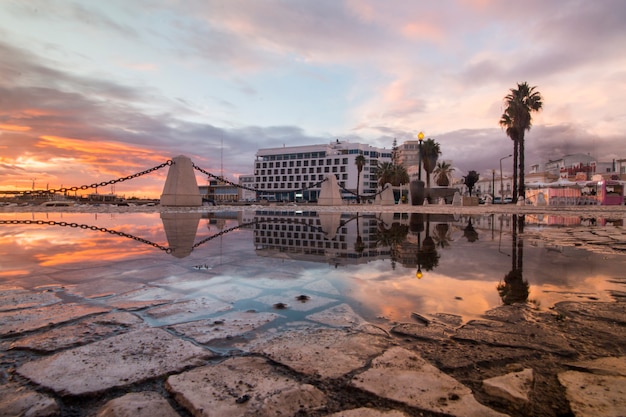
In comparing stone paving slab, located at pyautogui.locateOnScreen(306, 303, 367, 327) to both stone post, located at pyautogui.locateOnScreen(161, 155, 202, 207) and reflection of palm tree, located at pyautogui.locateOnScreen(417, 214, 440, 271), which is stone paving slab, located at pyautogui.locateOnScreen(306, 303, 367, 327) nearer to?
reflection of palm tree, located at pyautogui.locateOnScreen(417, 214, 440, 271)

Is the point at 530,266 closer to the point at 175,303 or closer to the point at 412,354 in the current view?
the point at 412,354

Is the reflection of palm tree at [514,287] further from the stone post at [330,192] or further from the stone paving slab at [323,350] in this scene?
the stone post at [330,192]

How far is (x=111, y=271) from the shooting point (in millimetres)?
4469

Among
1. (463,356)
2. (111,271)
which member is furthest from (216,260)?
(463,356)

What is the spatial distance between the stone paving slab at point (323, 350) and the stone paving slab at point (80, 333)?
1.15 metres

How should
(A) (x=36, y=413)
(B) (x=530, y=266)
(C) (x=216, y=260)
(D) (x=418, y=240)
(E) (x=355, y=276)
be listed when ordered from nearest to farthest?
(A) (x=36, y=413) < (E) (x=355, y=276) < (B) (x=530, y=266) < (C) (x=216, y=260) < (D) (x=418, y=240)

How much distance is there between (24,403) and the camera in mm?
1626

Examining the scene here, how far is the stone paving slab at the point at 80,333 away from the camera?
2.27 meters

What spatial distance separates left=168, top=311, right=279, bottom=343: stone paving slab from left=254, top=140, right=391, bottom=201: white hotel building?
10424 centimetres

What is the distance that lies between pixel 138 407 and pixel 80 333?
125 cm

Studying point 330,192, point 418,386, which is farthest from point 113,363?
point 330,192

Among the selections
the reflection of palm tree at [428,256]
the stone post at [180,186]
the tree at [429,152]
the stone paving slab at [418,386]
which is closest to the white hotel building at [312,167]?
the tree at [429,152]

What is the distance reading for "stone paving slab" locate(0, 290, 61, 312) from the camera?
10.1ft

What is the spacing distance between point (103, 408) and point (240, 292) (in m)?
1.97
